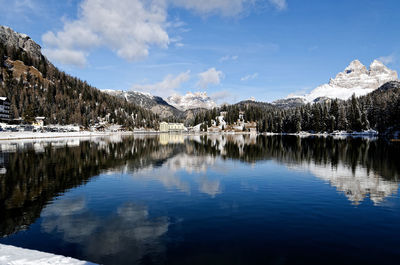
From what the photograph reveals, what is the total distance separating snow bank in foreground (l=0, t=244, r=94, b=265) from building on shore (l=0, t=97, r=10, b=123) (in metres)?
199

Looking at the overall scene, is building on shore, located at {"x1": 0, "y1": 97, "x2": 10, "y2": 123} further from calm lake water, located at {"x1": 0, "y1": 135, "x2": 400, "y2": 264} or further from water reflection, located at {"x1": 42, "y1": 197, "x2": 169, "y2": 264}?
water reflection, located at {"x1": 42, "y1": 197, "x2": 169, "y2": 264}

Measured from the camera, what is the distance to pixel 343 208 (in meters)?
23.0

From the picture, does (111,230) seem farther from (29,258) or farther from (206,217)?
(206,217)

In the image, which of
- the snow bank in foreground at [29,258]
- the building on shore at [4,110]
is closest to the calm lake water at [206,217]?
the snow bank in foreground at [29,258]

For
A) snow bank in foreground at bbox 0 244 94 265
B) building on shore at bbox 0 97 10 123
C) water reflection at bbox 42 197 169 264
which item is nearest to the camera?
snow bank in foreground at bbox 0 244 94 265

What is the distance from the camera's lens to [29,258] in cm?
1212

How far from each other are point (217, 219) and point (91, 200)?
44.3ft

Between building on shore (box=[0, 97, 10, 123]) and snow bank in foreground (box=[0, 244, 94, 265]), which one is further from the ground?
building on shore (box=[0, 97, 10, 123])

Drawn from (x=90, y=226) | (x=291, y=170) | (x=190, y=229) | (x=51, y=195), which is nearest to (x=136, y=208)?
(x=90, y=226)

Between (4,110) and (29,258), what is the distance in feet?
685

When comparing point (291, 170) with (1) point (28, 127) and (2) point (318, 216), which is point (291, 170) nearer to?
(2) point (318, 216)

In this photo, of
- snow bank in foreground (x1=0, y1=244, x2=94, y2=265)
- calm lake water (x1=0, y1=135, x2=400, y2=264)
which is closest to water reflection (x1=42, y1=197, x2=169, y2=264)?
calm lake water (x1=0, y1=135, x2=400, y2=264)

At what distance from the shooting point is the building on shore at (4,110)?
174 meters

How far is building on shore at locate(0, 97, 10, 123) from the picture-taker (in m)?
174
